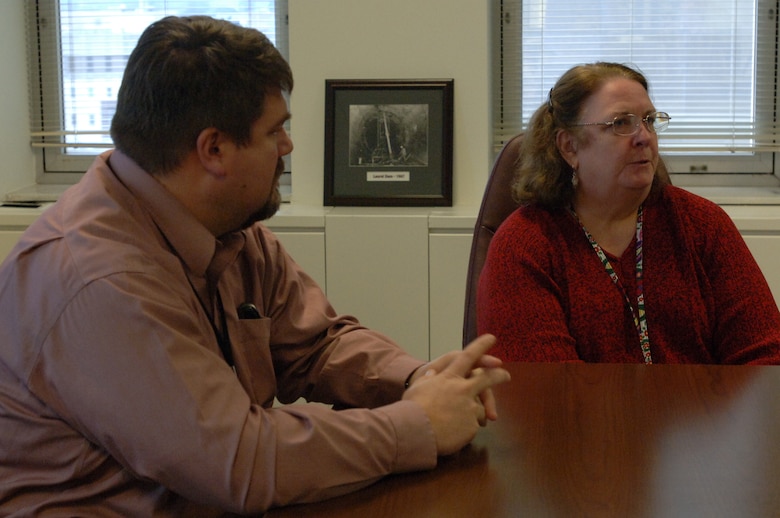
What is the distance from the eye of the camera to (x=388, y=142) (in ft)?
11.4

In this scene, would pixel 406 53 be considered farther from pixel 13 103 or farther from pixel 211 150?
pixel 211 150

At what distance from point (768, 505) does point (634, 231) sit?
121cm

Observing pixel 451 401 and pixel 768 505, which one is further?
pixel 451 401

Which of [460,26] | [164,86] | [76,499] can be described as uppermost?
[460,26]

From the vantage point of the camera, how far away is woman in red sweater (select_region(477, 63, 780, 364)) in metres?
2.09

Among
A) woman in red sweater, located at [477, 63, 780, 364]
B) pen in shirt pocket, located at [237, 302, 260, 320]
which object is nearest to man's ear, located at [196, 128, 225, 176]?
pen in shirt pocket, located at [237, 302, 260, 320]

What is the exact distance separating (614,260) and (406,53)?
1511 millimetres

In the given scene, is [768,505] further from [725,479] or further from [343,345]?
[343,345]

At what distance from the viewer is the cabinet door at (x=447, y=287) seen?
3188 millimetres

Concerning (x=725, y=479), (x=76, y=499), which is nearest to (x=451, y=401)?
(x=725, y=479)

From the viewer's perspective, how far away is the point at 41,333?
46.1 inches

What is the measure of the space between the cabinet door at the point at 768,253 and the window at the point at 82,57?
6.24 ft

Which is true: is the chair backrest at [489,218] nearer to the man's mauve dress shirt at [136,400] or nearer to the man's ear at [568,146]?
the man's ear at [568,146]

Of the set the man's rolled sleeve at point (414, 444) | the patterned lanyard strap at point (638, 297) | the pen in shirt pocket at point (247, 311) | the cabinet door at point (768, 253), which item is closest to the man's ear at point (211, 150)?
the pen in shirt pocket at point (247, 311)
